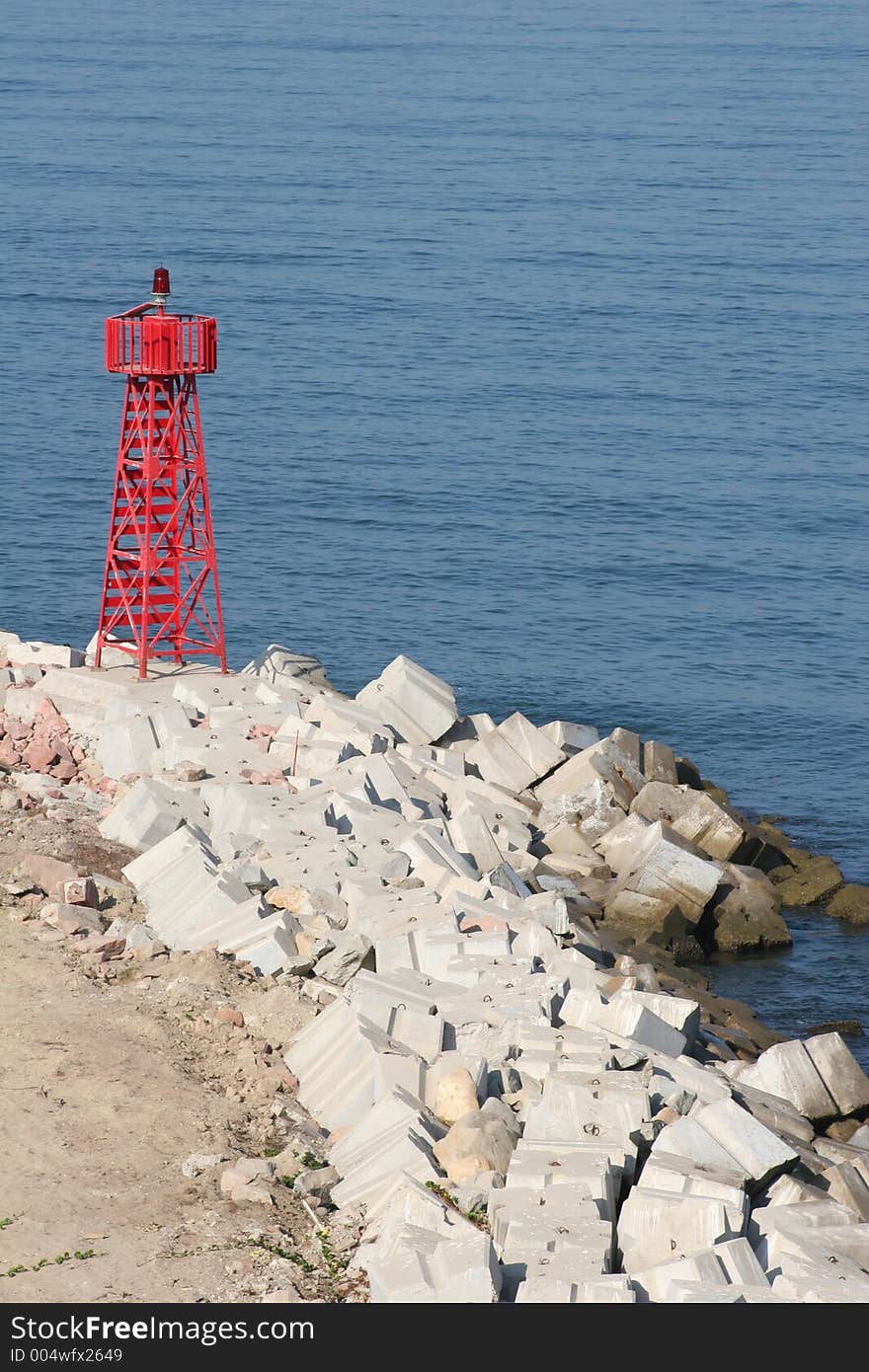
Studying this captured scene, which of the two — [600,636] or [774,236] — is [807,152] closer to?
[774,236]

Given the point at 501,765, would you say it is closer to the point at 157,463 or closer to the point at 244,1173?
the point at 157,463

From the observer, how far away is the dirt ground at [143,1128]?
53.9 ft

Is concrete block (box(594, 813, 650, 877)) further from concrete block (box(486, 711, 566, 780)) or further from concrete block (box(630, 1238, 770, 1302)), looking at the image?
concrete block (box(630, 1238, 770, 1302))

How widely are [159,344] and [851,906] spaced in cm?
1538

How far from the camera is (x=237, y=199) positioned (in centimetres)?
8412

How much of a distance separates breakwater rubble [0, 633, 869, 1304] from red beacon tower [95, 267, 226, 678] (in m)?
0.99

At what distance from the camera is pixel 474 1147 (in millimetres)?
17828

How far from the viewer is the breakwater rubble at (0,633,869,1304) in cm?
1689

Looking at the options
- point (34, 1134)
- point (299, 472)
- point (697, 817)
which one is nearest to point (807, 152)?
point (299, 472)

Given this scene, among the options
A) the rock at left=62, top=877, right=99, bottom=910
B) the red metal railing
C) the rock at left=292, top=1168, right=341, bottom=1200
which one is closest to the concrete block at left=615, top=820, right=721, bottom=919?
the rock at left=62, top=877, right=99, bottom=910

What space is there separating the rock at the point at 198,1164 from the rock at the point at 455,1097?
2301mm

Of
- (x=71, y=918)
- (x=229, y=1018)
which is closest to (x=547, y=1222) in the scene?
(x=229, y=1018)

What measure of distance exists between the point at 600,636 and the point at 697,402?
18001 mm
